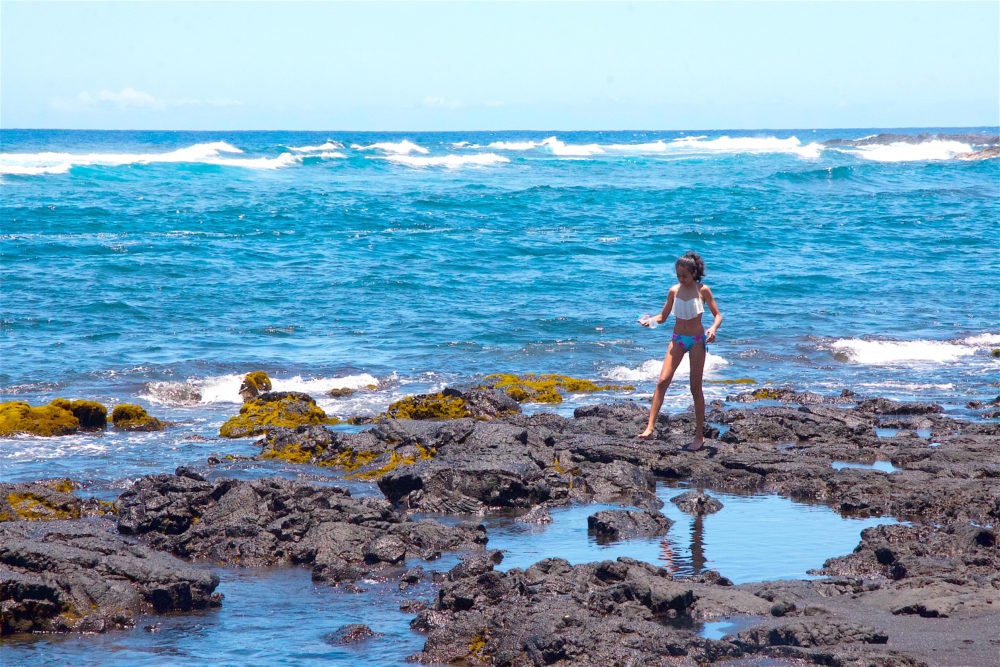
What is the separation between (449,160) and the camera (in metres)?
69.5

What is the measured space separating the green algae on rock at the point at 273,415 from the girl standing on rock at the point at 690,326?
3836 millimetres

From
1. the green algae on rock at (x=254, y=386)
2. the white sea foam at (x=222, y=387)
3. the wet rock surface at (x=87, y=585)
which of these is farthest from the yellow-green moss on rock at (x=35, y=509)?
the white sea foam at (x=222, y=387)

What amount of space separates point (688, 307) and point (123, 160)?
176 feet

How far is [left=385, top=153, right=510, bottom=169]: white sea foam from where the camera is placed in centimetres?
6544

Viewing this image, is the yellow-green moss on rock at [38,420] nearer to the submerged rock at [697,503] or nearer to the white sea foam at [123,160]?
the submerged rock at [697,503]

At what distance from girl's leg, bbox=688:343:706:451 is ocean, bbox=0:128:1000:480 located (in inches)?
98.0

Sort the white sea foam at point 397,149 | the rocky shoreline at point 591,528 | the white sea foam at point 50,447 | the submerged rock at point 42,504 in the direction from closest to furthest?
the rocky shoreline at point 591,528
the submerged rock at point 42,504
the white sea foam at point 50,447
the white sea foam at point 397,149

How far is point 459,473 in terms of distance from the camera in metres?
8.56

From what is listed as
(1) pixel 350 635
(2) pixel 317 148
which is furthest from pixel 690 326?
(2) pixel 317 148

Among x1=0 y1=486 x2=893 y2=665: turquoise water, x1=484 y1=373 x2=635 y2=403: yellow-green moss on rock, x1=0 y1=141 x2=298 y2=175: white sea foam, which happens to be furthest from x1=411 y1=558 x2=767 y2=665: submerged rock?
x1=0 y1=141 x2=298 y2=175: white sea foam

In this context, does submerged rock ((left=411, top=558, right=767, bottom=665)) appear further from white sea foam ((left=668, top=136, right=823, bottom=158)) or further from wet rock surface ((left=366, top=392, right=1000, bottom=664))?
white sea foam ((left=668, top=136, right=823, bottom=158))

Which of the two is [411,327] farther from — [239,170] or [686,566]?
[239,170]

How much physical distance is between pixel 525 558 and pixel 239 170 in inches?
2049

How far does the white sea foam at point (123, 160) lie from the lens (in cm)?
5009
